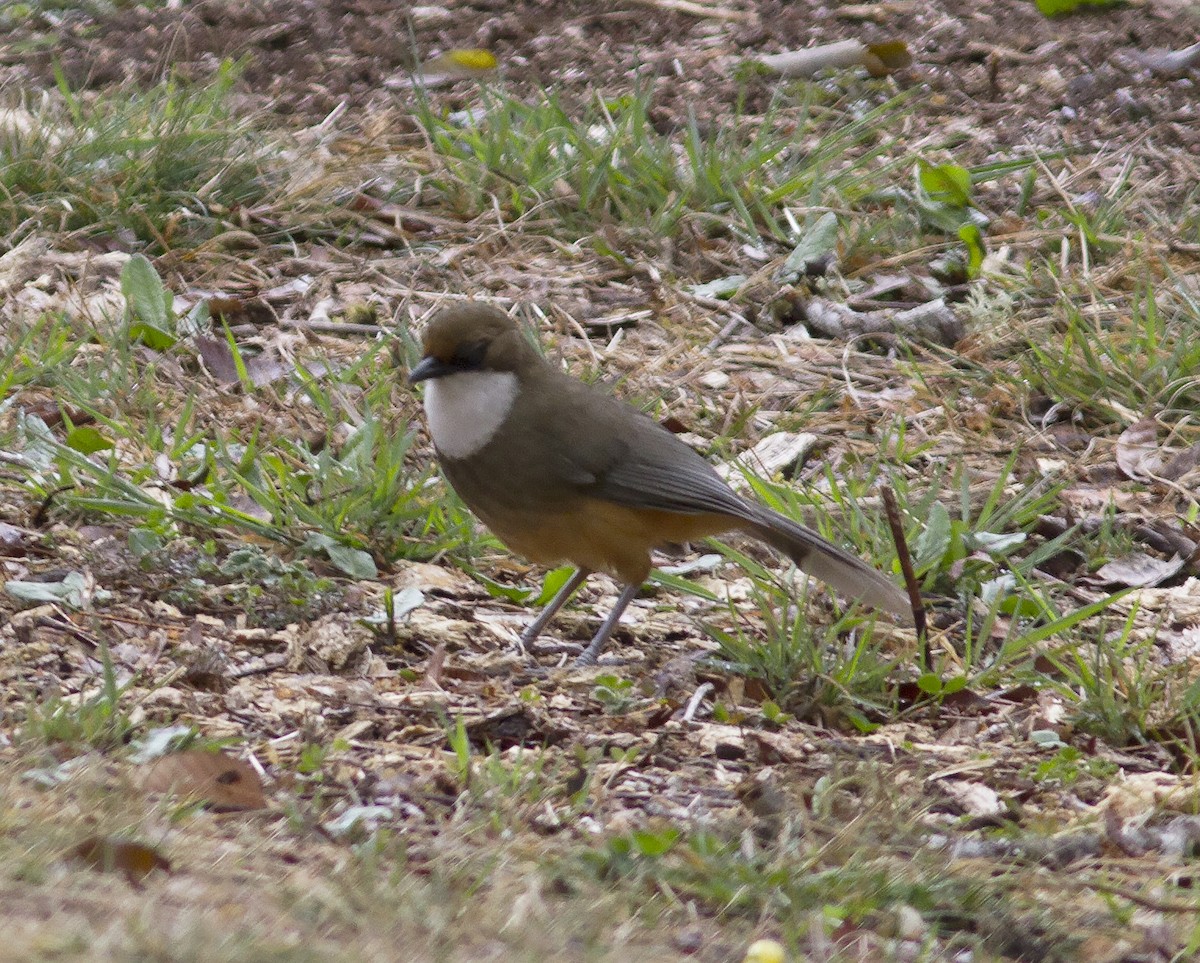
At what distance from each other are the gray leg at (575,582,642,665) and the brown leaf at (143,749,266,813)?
1413 millimetres

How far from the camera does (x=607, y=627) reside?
491cm

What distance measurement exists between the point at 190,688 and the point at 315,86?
5.06 meters

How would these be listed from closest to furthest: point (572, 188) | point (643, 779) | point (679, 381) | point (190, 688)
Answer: point (643, 779), point (190, 688), point (679, 381), point (572, 188)

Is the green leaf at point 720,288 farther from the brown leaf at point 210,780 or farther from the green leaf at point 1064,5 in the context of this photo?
the brown leaf at point 210,780

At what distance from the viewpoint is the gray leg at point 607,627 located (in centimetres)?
478

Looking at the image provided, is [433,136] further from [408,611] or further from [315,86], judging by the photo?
[408,611]

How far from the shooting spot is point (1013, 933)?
309 cm

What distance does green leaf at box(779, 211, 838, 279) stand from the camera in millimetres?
7082

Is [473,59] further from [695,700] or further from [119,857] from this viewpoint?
[119,857]

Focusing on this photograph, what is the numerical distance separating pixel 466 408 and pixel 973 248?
125 inches

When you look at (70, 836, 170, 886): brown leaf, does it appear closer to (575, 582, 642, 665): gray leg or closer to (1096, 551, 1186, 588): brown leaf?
(575, 582, 642, 665): gray leg

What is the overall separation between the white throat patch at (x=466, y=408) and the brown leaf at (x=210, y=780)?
1.57m

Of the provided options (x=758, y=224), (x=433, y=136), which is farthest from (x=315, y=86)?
(x=758, y=224)

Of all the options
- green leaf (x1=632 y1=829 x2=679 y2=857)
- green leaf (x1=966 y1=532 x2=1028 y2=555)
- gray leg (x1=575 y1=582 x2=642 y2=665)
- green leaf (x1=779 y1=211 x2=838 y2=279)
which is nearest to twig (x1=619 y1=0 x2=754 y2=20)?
green leaf (x1=779 y1=211 x2=838 y2=279)
